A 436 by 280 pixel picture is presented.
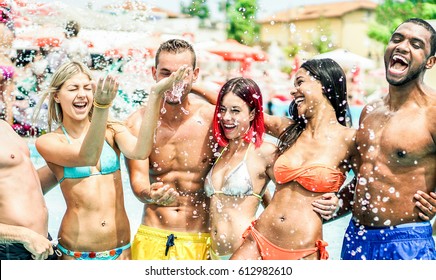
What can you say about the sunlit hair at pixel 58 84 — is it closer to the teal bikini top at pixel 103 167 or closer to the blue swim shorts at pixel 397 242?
the teal bikini top at pixel 103 167

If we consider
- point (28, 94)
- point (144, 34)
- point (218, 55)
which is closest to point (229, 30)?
point (218, 55)

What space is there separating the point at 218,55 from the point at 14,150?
51.5 ft

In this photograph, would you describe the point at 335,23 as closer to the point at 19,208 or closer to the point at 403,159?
the point at 403,159

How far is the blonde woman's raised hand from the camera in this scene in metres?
3.48

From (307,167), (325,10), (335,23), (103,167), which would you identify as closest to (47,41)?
(103,167)

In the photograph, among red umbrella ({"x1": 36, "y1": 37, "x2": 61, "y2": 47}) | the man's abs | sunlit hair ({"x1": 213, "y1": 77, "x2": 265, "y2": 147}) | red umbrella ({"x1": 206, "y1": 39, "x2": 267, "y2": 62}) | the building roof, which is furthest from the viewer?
the building roof

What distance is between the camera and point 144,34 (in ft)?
51.2

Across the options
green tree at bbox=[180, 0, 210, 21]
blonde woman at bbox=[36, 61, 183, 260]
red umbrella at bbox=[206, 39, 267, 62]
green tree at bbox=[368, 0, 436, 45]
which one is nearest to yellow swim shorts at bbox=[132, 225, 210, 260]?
blonde woman at bbox=[36, 61, 183, 260]

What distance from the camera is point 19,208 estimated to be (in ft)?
12.2

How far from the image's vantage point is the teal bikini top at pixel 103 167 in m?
3.86

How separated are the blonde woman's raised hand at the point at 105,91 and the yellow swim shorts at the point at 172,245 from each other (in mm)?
1132

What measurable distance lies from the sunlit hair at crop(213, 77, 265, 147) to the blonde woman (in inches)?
19.9

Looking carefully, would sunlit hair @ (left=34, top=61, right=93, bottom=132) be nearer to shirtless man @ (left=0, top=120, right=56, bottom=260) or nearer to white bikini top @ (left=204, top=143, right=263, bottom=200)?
shirtless man @ (left=0, top=120, right=56, bottom=260)
